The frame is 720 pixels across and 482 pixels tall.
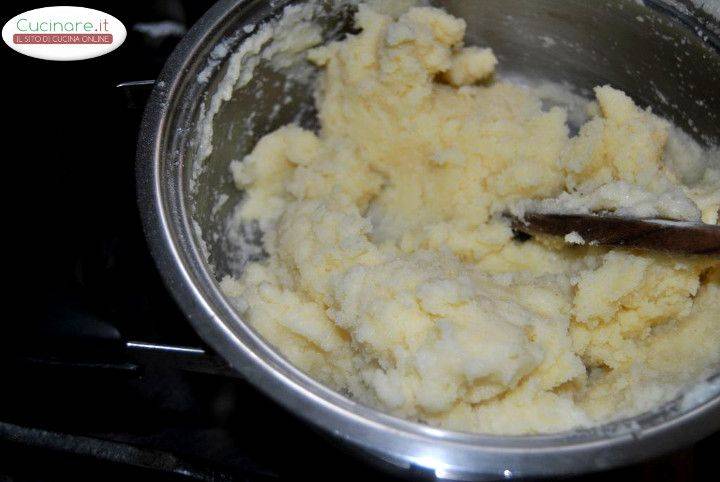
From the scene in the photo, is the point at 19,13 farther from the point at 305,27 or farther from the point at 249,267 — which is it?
the point at 249,267

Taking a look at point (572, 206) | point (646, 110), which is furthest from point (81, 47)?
point (646, 110)

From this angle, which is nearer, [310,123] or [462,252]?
[462,252]

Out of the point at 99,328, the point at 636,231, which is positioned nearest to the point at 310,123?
the point at 99,328

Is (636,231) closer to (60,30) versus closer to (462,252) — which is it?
(462,252)

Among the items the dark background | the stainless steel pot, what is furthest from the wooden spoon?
the dark background

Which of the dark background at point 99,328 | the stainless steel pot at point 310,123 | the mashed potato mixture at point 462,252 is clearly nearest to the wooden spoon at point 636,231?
the mashed potato mixture at point 462,252

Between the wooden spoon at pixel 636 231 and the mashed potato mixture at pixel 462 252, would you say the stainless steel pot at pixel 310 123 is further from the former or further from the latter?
the wooden spoon at pixel 636 231

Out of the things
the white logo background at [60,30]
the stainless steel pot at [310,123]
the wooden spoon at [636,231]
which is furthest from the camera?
the white logo background at [60,30]
